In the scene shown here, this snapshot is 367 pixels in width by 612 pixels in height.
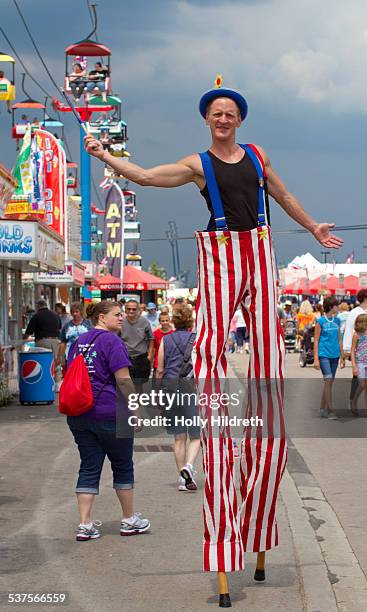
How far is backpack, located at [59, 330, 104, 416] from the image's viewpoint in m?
6.94

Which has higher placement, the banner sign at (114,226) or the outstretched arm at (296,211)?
the banner sign at (114,226)

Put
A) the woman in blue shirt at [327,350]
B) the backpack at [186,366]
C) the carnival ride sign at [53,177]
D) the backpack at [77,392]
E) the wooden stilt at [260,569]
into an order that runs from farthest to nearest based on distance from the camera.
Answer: the carnival ride sign at [53,177] < the woman in blue shirt at [327,350] < the backpack at [186,366] < the backpack at [77,392] < the wooden stilt at [260,569]

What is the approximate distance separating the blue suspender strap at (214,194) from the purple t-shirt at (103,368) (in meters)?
1.97

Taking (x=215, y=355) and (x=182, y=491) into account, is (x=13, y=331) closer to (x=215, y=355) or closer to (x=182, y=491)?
(x=182, y=491)

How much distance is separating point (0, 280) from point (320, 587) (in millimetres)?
14789

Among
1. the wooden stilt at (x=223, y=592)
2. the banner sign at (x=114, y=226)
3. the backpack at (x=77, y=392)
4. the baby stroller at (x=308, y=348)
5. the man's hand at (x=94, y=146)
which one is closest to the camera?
the man's hand at (x=94, y=146)

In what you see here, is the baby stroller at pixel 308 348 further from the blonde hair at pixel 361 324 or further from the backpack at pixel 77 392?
the backpack at pixel 77 392

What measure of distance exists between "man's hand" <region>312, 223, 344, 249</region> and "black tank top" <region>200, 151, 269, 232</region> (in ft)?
1.47

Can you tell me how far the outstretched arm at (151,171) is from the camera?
17.0 feet

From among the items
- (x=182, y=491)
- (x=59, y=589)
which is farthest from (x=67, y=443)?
(x=59, y=589)

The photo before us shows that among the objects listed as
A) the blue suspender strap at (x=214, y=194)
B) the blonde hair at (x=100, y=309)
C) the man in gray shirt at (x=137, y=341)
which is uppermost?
the blue suspender strap at (x=214, y=194)

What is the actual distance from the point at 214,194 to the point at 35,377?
12.2 meters

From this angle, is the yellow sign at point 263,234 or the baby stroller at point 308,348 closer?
the yellow sign at point 263,234

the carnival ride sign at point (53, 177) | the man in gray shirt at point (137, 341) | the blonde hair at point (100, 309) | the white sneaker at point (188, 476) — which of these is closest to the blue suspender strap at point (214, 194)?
the blonde hair at point (100, 309)
